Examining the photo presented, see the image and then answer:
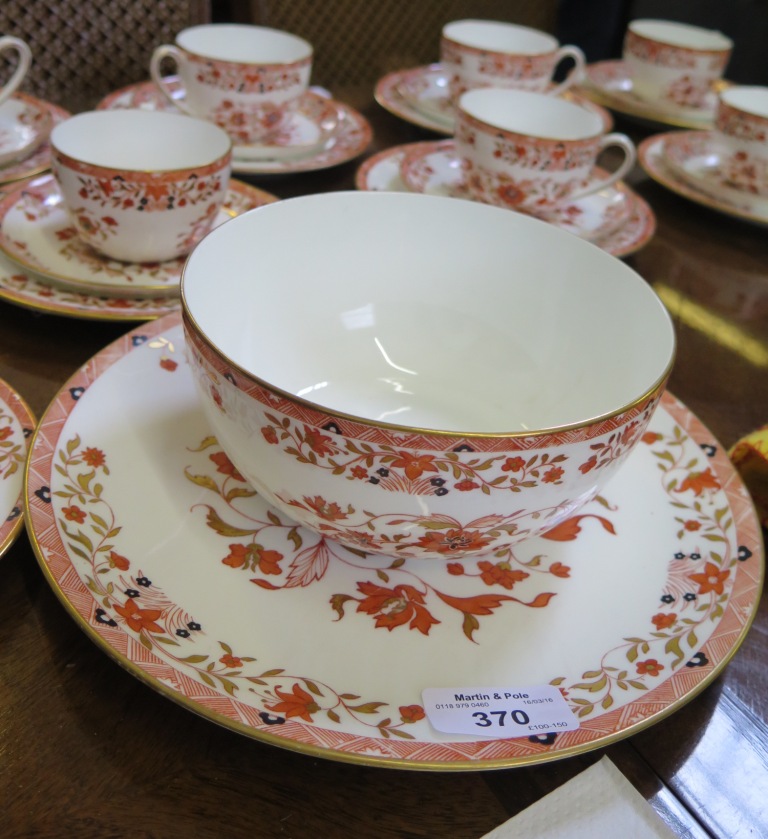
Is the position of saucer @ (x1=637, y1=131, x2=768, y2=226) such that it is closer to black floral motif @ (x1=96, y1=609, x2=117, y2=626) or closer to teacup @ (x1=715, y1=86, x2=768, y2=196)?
teacup @ (x1=715, y1=86, x2=768, y2=196)

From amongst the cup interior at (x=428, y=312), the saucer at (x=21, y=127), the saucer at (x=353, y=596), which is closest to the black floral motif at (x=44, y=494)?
the saucer at (x=353, y=596)

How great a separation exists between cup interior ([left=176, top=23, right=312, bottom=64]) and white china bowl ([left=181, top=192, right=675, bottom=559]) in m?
0.55

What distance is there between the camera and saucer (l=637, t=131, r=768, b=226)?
3.01ft

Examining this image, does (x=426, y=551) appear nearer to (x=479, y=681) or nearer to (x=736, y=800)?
(x=479, y=681)

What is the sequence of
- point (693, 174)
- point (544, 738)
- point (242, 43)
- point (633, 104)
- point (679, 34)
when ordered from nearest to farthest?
point (544, 738) < point (693, 174) < point (242, 43) < point (633, 104) < point (679, 34)

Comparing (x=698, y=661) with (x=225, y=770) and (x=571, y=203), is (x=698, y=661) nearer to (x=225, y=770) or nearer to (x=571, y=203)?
(x=225, y=770)

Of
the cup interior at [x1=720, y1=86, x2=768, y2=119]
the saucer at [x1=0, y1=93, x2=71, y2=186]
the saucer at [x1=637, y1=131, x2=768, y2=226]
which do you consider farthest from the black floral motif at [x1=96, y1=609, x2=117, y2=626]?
the cup interior at [x1=720, y1=86, x2=768, y2=119]

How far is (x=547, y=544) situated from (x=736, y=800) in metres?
0.15

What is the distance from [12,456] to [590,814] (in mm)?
347

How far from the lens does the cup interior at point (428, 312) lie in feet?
1.76

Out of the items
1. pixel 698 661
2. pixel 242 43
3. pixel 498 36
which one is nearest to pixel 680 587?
pixel 698 661

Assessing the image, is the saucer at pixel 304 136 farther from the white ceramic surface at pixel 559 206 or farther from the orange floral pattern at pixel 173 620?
the orange floral pattern at pixel 173 620

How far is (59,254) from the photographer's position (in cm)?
66

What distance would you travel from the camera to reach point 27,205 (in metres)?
0.71
